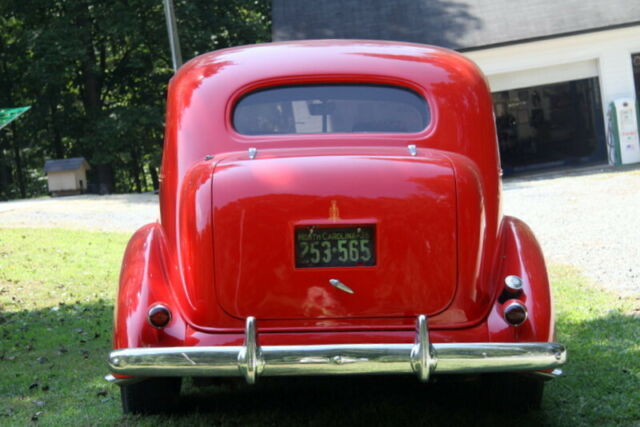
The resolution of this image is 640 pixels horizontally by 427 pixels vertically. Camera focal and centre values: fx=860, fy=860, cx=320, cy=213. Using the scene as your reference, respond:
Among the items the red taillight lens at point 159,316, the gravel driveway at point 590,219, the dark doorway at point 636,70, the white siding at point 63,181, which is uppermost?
the dark doorway at point 636,70

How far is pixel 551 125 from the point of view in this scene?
23953mm

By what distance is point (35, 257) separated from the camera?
13.2m

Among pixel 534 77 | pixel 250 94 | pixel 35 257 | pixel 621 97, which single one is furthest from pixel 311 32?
pixel 250 94

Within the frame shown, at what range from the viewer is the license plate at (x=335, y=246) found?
4.00 metres

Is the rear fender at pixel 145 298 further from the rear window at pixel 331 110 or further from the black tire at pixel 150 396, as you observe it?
the rear window at pixel 331 110

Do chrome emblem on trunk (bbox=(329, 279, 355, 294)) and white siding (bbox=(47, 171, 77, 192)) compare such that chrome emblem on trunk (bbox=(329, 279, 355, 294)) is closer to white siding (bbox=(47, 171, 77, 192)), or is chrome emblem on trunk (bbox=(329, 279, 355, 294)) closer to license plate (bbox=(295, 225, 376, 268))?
license plate (bbox=(295, 225, 376, 268))

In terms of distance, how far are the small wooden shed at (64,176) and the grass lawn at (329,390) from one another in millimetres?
20976

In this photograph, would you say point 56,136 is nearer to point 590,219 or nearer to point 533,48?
point 533,48

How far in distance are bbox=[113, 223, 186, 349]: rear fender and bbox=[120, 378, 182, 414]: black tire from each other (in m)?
0.57

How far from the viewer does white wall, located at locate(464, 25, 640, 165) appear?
22.8m

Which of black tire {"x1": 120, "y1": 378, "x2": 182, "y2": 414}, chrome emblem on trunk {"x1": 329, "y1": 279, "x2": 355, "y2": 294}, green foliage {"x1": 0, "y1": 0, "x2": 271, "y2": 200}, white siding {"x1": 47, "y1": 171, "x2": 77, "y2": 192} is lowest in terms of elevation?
black tire {"x1": 120, "y1": 378, "x2": 182, "y2": 414}

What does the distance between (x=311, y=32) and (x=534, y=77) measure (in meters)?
6.38

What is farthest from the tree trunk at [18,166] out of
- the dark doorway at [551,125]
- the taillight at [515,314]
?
the taillight at [515,314]

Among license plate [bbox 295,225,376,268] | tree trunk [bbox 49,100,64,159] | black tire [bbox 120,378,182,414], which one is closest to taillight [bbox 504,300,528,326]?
license plate [bbox 295,225,376,268]
